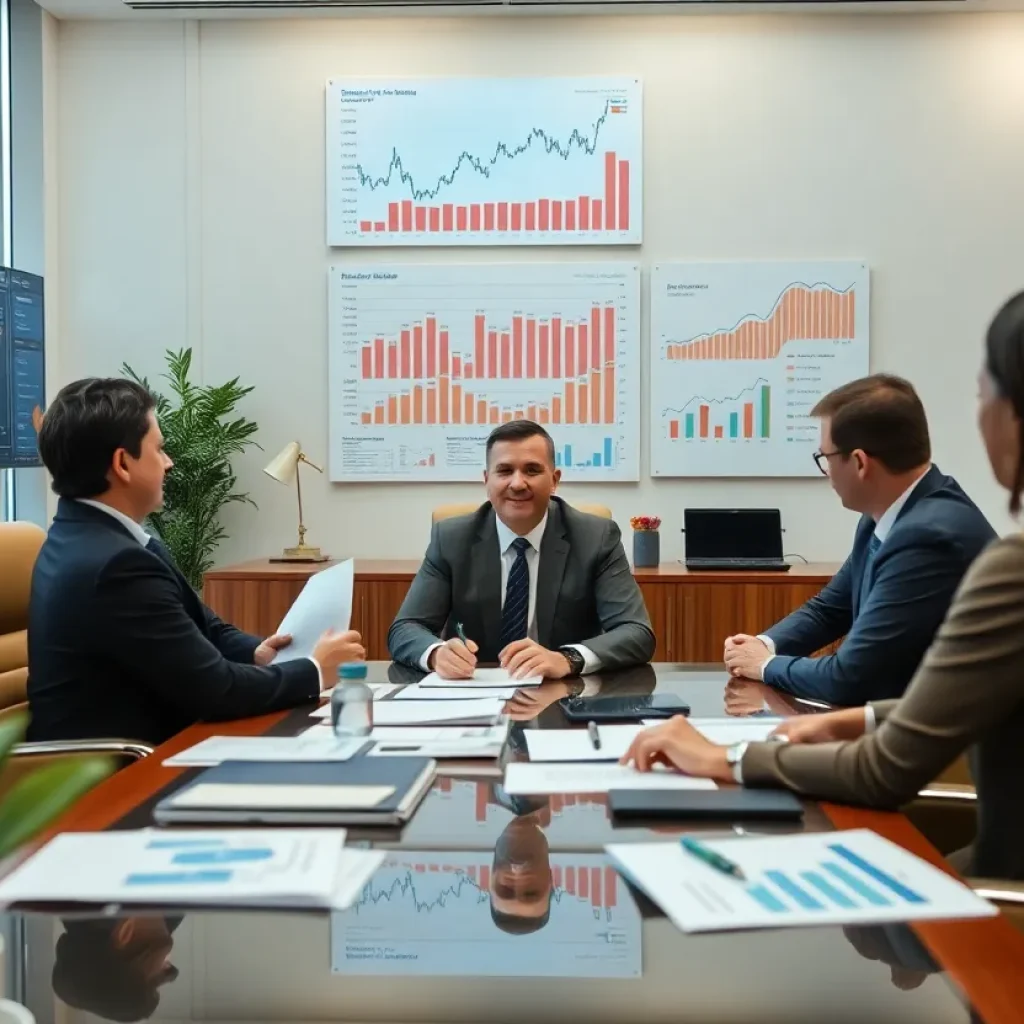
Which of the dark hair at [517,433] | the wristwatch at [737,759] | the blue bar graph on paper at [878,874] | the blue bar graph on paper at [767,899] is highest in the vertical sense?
the dark hair at [517,433]

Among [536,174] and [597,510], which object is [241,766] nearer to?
[597,510]

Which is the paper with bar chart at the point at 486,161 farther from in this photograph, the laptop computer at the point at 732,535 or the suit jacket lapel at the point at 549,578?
the suit jacket lapel at the point at 549,578

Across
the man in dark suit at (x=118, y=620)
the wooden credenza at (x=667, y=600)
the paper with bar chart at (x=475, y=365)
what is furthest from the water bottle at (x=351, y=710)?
the paper with bar chart at (x=475, y=365)

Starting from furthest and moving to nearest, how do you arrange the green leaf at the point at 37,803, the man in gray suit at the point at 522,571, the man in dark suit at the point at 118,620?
the man in gray suit at the point at 522,571 < the man in dark suit at the point at 118,620 < the green leaf at the point at 37,803

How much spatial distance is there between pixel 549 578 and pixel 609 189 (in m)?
2.50

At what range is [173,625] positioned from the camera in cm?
205

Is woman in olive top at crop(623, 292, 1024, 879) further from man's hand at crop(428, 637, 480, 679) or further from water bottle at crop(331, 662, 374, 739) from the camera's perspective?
man's hand at crop(428, 637, 480, 679)

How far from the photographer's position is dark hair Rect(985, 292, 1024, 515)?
129 centimetres

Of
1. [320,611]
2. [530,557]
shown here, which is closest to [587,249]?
[530,557]

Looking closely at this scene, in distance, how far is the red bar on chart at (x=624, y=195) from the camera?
15.8 feet

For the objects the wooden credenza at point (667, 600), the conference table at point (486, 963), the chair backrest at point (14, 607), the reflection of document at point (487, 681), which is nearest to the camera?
the conference table at point (486, 963)

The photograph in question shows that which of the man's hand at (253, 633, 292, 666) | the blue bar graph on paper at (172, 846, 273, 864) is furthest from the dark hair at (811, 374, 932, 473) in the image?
the blue bar graph on paper at (172, 846, 273, 864)

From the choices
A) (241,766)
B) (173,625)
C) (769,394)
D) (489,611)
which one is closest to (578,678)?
(489,611)

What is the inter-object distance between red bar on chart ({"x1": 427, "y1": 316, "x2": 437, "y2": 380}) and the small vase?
1.17m
